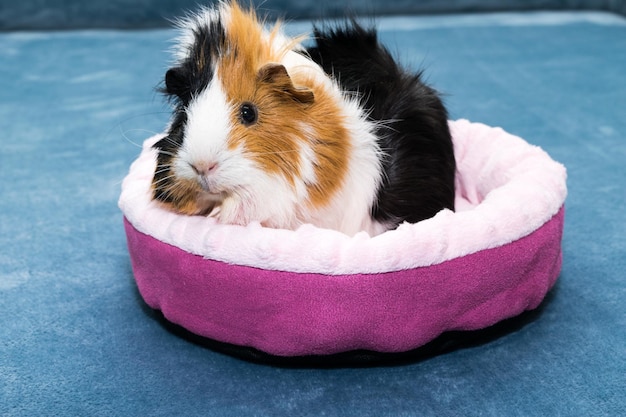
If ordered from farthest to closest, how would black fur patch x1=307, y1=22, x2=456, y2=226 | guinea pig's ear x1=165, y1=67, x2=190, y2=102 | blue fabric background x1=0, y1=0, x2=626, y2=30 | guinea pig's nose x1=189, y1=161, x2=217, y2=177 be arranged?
blue fabric background x1=0, y1=0, x2=626, y2=30 < black fur patch x1=307, y1=22, x2=456, y2=226 < guinea pig's ear x1=165, y1=67, x2=190, y2=102 < guinea pig's nose x1=189, y1=161, x2=217, y2=177

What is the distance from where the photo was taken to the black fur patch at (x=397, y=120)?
5.01 feet

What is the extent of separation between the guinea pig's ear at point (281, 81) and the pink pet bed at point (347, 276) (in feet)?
0.77

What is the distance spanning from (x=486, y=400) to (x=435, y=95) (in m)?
0.73

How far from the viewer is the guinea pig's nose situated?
4.00 ft

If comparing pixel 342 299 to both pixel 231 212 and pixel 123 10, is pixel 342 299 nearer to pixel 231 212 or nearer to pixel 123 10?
pixel 231 212

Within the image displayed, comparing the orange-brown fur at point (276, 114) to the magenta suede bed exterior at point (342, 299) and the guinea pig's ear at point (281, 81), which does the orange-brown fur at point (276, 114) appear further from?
the magenta suede bed exterior at point (342, 299)

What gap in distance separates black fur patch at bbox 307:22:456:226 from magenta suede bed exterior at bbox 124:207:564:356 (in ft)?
0.78

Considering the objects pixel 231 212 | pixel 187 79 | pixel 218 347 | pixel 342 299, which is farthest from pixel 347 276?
pixel 187 79

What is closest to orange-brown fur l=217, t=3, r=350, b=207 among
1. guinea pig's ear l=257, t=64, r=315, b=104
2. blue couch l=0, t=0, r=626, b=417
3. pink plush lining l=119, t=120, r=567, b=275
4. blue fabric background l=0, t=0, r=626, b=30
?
guinea pig's ear l=257, t=64, r=315, b=104

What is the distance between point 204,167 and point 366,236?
32 centimetres

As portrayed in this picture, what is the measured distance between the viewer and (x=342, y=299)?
1.28 m

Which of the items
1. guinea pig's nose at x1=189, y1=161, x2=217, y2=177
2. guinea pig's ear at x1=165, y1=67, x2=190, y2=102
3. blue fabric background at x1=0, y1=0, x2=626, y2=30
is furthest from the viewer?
blue fabric background at x1=0, y1=0, x2=626, y2=30

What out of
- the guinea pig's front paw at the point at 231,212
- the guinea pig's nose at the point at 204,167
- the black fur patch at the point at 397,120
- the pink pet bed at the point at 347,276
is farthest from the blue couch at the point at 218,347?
the guinea pig's nose at the point at 204,167

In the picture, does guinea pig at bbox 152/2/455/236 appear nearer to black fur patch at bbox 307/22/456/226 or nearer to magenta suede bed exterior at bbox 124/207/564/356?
black fur patch at bbox 307/22/456/226
